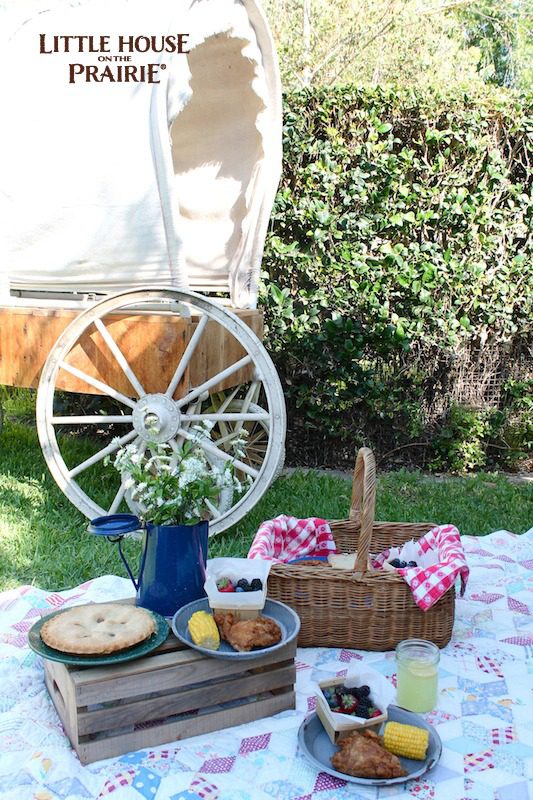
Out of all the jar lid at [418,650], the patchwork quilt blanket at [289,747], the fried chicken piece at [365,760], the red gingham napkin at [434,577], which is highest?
the red gingham napkin at [434,577]

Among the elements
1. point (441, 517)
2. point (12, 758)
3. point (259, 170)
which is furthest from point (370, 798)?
point (259, 170)

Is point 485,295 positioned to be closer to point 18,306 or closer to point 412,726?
point 18,306

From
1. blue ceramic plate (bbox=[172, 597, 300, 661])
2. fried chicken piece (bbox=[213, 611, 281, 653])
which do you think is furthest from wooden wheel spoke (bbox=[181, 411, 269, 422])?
fried chicken piece (bbox=[213, 611, 281, 653])

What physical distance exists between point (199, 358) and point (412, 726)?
1802mm

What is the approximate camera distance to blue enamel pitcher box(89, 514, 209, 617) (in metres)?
2.05

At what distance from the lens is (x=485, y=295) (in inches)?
183

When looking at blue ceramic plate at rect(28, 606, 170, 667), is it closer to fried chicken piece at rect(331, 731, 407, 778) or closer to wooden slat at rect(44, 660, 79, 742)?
wooden slat at rect(44, 660, 79, 742)

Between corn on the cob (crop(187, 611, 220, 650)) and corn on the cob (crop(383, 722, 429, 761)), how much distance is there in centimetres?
44

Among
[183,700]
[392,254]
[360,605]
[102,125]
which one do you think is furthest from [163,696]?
[392,254]

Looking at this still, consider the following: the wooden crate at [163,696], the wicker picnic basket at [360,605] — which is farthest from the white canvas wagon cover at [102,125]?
the wooden crate at [163,696]

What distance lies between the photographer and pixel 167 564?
206 centimetres

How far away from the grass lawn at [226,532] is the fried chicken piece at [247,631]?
107 cm

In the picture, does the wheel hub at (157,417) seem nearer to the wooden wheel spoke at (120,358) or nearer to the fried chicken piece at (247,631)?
the wooden wheel spoke at (120,358)

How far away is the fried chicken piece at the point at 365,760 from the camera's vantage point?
1653 mm
